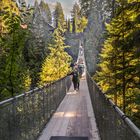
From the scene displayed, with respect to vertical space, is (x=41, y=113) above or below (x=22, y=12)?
below

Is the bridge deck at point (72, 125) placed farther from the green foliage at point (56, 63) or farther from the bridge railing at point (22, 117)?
the green foliage at point (56, 63)

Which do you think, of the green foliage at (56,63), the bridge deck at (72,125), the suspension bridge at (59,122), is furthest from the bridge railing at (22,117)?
the green foliage at (56,63)

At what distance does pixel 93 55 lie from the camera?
66.6 m

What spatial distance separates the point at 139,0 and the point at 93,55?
2142 inches

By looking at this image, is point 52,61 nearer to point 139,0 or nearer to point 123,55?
point 123,55

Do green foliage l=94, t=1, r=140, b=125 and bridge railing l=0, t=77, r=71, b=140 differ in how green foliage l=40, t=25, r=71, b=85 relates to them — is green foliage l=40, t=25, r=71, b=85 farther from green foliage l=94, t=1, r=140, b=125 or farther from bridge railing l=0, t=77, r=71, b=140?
bridge railing l=0, t=77, r=71, b=140

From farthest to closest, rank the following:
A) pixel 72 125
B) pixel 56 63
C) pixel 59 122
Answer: pixel 56 63 < pixel 59 122 < pixel 72 125

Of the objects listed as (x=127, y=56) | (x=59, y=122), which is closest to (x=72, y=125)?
(x=59, y=122)

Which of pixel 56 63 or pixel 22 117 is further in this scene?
pixel 56 63

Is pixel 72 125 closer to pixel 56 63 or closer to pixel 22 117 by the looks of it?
pixel 22 117

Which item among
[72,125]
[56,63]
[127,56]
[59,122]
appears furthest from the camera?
[56,63]

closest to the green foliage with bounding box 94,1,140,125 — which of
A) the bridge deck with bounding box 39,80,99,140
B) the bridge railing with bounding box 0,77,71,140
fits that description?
the bridge deck with bounding box 39,80,99,140

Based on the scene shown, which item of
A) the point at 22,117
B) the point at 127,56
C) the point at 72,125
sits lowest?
the point at 72,125

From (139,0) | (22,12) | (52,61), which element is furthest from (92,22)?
(22,12)
